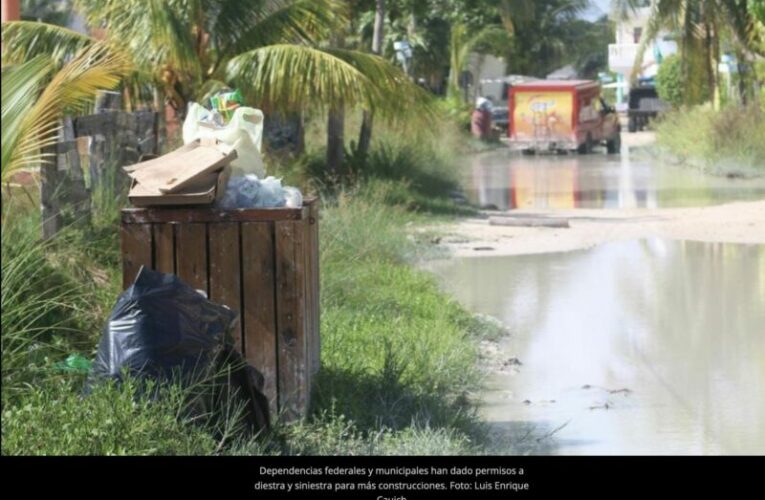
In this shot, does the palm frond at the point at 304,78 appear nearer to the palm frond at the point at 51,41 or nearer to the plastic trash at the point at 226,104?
the palm frond at the point at 51,41

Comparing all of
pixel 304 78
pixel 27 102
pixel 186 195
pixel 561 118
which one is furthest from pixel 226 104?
pixel 561 118

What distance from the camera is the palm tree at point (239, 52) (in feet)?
45.2

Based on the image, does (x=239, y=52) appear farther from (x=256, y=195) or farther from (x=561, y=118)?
(x=561, y=118)

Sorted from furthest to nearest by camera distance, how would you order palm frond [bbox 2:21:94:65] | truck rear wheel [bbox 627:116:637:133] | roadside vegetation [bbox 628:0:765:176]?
truck rear wheel [bbox 627:116:637:133], roadside vegetation [bbox 628:0:765:176], palm frond [bbox 2:21:94:65]

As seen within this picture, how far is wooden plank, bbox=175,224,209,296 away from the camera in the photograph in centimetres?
641

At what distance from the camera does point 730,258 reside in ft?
46.1

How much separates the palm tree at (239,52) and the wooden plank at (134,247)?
22.9ft

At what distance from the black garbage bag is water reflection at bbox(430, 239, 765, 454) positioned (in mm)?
1825

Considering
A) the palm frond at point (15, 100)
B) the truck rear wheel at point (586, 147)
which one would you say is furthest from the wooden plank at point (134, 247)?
the truck rear wheel at point (586, 147)

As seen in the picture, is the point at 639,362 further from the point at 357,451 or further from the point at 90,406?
the point at 90,406

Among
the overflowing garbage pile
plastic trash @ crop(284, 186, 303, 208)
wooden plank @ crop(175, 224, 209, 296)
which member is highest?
the overflowing garbage pile

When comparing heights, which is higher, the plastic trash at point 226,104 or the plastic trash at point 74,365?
the plastic trash at point 226,104

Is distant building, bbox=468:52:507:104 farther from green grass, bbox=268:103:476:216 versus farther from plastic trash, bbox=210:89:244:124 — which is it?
plastic trash, bbox=210:89:244:124

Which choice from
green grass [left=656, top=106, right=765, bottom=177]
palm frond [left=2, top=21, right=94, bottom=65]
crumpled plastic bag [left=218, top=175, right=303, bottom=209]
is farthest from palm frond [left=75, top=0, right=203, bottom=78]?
green grass [left=656, top=106, right=765, bottom=177]
